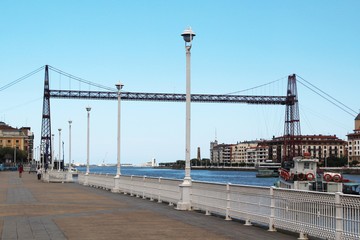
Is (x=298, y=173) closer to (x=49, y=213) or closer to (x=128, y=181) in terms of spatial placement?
(x=128, y=181)

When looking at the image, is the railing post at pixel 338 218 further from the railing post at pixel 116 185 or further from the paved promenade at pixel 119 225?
the railing post at pixel 116 185

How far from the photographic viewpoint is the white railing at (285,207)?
11352mm

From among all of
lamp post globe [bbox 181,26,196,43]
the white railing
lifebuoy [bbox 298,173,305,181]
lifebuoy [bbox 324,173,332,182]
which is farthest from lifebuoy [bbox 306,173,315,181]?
lamp post globe [bbox 181,26,196,43]

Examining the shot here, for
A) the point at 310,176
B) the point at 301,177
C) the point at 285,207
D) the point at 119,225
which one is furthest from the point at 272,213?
the point at 310,176

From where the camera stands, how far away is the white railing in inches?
447

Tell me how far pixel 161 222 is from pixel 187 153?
5658 mm

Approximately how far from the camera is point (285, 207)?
13.8 meters

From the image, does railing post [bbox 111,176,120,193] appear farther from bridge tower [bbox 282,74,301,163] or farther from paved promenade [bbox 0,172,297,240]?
bridge tower [bbox 282,74,301,163]

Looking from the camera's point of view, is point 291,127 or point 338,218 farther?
point 291,127

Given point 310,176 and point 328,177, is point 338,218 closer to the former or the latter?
point 310,176

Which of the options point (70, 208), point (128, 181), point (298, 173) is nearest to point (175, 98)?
point (298, 173)

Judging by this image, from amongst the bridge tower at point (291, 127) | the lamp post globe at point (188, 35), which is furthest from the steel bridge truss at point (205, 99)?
the lamp post globe at point (188, 35)

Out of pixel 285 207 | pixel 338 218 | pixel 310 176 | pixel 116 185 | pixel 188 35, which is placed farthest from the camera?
pixel 310 176

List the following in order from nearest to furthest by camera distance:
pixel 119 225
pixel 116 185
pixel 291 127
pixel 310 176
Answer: pixel 119 225 < pixel 116 185 < pixel 310 176 < pixel 291 127
